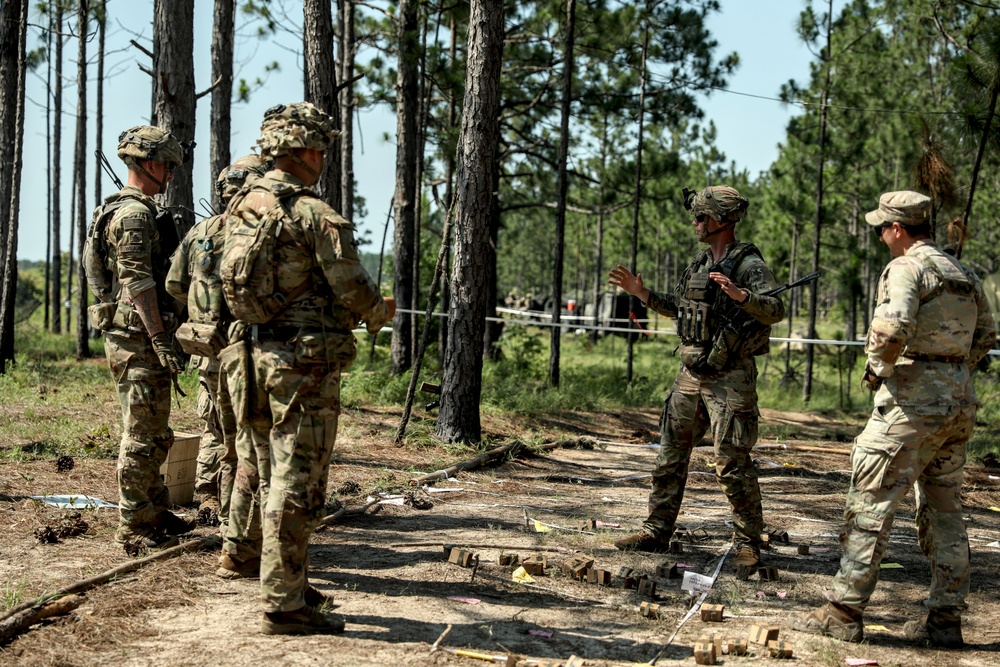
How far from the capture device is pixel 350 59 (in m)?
17.0

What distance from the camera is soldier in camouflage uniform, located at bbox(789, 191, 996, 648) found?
14.5ft

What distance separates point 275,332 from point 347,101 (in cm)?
1575

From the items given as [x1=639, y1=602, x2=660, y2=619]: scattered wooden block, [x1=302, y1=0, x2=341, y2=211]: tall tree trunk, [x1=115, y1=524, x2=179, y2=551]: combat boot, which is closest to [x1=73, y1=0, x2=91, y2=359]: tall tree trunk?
[x1=302, y1=0, x2=341, y2=211]: tall tree trunk

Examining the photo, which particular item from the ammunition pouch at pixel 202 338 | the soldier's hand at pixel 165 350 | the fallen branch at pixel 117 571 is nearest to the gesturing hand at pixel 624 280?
the ammunition pouch at pixel 202 338

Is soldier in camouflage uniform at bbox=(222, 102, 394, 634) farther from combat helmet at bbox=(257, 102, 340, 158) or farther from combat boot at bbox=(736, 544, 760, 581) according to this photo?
combat boot at bbox=(736, 544, 760, 581)

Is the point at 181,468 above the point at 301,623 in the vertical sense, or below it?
above

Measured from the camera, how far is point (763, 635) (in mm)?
4332

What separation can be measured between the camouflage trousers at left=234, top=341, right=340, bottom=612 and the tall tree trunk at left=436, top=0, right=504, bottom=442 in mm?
5246

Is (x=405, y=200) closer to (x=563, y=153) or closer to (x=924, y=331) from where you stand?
(x=563, y=153)

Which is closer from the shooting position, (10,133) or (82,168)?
(10,133)

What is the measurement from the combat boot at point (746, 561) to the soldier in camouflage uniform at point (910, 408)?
0.89 m

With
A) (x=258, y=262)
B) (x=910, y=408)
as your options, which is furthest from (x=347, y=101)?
(x=910, y=408)

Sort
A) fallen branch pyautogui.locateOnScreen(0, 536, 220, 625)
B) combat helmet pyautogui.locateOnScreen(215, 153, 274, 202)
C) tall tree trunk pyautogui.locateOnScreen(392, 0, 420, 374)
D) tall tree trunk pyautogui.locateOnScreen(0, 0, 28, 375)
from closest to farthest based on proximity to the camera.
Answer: fallen branch pyautogui.locateOnScreen(0, 536, 220, 625), combat helmet pyautogui.locateOnScreen(215, 153, 274, 202), tall tree trunk pyautogui.locateOnScreen(0, 0, 28, 375), tall tree trunk pyautogui.locateOnScreen(392, 0, 420, 374)

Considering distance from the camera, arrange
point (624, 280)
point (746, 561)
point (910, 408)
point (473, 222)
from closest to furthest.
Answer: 1. point (910, 408)
2. point (746, 561)
3. point (624, 280)
4. point (473, 222)
